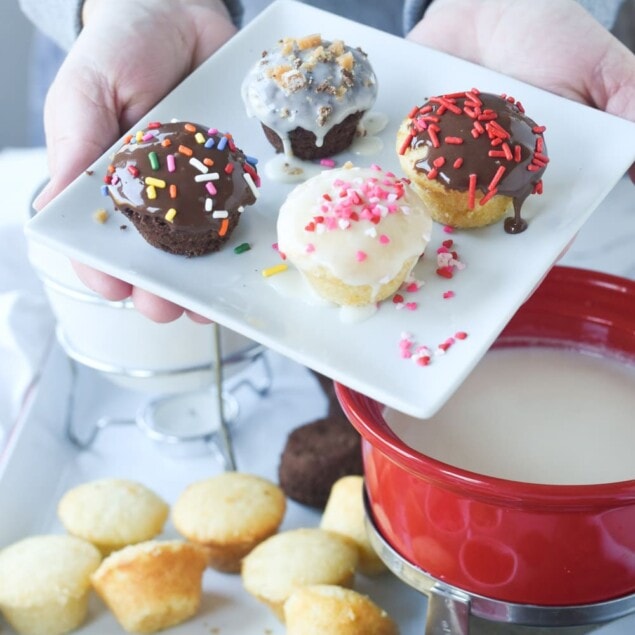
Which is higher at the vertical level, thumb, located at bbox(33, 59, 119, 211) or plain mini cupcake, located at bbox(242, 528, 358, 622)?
thumb, located at bbox(33, 59, 119, 211)

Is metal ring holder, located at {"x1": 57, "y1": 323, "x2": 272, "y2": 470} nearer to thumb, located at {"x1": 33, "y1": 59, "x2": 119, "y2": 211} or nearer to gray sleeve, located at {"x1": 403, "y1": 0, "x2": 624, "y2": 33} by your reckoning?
thumb, located at {"x1": 33, "y1": 59, "x2": 119, "y2": 211}

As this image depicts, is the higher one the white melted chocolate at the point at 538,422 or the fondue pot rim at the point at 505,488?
the fondue pot rim at the point at 505,488

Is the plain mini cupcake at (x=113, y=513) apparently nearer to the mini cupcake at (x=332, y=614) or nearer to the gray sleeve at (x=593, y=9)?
the mini cupcake at (x=332, y=614)

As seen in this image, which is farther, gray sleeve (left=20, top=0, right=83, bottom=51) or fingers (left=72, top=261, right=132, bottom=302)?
gray sleeve (left=20, top=0, right=83, bottom=51)

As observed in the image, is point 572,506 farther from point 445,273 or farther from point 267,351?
point 267,351

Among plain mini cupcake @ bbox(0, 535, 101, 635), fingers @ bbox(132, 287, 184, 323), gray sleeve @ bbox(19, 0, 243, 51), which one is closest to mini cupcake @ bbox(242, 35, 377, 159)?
fingers @ bbox(132, 287, 184, 323)

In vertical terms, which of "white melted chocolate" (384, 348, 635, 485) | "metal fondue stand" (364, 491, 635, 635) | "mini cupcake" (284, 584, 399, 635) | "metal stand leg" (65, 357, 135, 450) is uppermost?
"white melted chocolate" (384, 348, 635, 485)

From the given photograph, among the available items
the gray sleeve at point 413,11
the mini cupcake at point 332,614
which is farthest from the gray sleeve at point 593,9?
the mini cupcake at point 332,614
